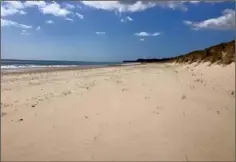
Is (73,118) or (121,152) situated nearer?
(121,152)

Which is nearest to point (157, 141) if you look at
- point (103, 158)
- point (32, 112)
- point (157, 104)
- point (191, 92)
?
point (103, 158)

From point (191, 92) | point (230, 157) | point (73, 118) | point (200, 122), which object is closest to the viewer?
point (230, 157)

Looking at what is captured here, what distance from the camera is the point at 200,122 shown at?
5.77 meters

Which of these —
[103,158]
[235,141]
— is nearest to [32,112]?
[103,158]

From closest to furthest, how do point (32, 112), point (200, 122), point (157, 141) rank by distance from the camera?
point (157, 141), point (200, 122), point (32, 112)

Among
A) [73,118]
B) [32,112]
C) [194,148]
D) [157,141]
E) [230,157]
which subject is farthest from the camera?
[32,112]

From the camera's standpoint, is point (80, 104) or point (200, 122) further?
point (80, 104)

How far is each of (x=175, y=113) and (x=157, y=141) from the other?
1.89 metres

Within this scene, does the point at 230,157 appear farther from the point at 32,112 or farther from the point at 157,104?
the point at 32,112

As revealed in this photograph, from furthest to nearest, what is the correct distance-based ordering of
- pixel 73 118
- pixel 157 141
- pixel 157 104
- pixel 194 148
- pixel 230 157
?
pixel 157 104 → pixel 73 118 → pixel 157 141 → pixel 194 148 → pixel 230 157

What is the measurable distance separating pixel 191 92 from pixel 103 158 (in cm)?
591

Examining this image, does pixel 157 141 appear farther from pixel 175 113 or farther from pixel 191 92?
pixel 191 92

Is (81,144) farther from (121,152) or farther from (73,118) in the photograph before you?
(73,118)

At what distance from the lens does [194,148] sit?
14.6ft
